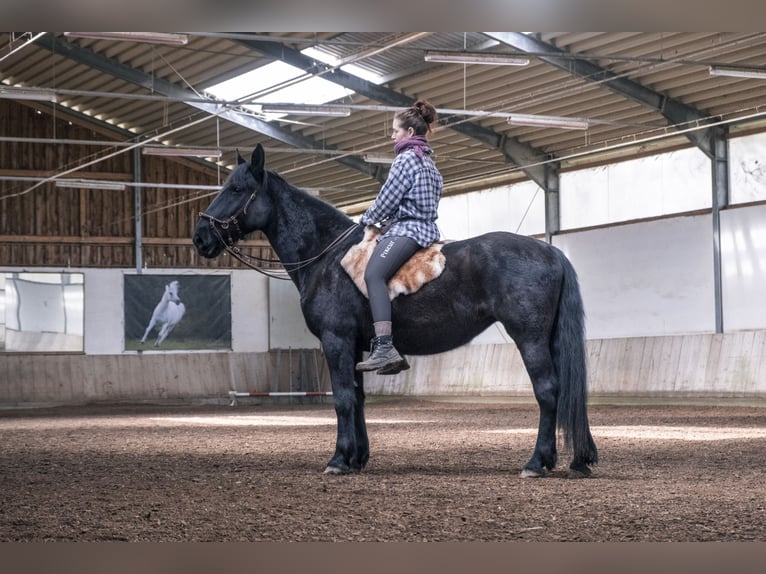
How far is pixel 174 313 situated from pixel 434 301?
24327 millimetres

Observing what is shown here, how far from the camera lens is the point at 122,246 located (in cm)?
3038

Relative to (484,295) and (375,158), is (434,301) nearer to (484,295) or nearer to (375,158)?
(484,295)

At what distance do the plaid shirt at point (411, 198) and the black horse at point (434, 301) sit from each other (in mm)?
241

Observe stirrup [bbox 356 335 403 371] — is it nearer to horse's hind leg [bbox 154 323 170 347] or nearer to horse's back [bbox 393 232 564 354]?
horse's back [bbox 393 232 564 354]

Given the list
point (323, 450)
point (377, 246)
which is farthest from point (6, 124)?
point (377, 246)

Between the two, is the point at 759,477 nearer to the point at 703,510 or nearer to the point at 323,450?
the point at 703,510

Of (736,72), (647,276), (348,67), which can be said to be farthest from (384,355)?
(647,276)

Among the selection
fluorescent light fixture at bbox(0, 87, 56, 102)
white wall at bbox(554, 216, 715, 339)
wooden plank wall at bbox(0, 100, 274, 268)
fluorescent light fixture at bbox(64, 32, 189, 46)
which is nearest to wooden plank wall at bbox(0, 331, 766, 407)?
white wall at bbox(554, 216, 715, 339)

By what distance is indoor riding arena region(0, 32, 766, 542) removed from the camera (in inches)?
235

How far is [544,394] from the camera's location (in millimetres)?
6879

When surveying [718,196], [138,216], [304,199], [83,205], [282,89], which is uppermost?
[282,89]

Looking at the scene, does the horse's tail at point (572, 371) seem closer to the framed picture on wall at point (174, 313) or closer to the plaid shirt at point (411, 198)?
the plaid shirt at point (411, 198)

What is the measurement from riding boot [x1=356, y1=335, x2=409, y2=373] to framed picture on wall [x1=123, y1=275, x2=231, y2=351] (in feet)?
79.4
